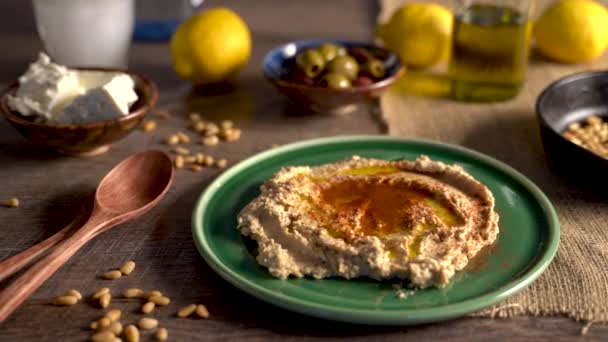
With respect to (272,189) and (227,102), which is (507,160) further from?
(227,102)

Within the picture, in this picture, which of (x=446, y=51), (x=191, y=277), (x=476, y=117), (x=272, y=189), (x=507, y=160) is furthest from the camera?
(x=446, y=51)

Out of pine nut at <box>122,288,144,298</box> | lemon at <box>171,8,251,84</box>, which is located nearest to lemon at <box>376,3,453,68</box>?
lemon at <box>171,8,251,84</box>

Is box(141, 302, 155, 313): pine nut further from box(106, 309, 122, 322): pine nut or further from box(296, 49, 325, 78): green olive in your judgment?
box(296, 49, 325, 78): green olive

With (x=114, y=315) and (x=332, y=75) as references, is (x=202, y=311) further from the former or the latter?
(x=332, y=75)

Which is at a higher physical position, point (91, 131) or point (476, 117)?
point (91, 131)

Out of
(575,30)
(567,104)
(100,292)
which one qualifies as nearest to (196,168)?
(100,292)

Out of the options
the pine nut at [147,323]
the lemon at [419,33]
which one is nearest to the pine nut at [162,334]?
the pine nut at [147,323]

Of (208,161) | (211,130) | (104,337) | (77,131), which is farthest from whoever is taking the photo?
(211,130)

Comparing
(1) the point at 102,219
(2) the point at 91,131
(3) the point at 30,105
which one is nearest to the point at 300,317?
(1) the point at 102,219
